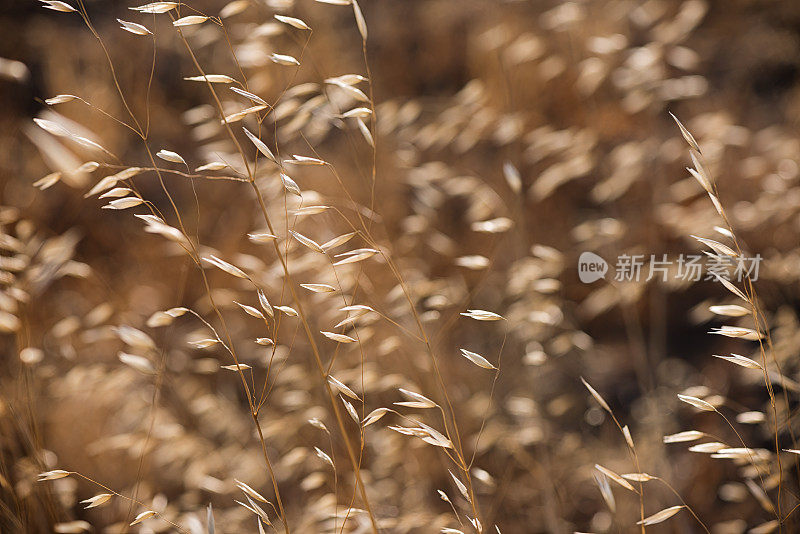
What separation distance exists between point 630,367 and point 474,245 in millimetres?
502

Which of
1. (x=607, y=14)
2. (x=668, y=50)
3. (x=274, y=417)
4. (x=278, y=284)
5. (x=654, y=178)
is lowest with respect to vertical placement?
(x=274, y=417)

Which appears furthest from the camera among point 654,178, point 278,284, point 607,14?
point 607,14

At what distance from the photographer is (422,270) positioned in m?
1.17

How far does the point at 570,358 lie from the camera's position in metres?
1.29

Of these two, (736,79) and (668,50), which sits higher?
(668,50)

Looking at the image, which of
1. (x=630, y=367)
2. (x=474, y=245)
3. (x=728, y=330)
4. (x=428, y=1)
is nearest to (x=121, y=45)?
(x=428, y=1)

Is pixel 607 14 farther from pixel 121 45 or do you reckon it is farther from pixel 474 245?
pixel 121 45

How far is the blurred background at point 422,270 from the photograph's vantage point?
0.81m

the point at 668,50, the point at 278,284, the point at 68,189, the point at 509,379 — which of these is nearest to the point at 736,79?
the point at 668,50

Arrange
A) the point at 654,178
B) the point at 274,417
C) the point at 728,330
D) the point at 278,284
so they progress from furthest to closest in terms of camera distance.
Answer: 1. the point at 654,178
2. the point at 274,417
3. the point at 278,284
4. the point at 728,330

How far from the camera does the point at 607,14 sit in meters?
1.64

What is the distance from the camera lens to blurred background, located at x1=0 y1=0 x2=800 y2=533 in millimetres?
809

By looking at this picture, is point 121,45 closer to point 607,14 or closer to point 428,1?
point 428,1

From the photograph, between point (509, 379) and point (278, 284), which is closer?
point (278, 284)
